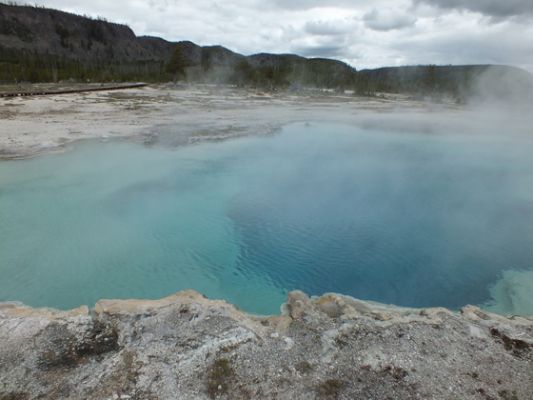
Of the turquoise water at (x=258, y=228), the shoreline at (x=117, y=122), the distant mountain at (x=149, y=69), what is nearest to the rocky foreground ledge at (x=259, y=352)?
the turquoise water at (x=258, y=228)

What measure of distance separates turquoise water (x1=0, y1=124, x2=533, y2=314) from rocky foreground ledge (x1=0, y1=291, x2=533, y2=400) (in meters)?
1.08

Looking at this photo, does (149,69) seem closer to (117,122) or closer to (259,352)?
(117,122)

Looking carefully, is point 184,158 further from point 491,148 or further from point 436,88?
point 436,88

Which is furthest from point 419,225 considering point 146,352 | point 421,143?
point 421,143

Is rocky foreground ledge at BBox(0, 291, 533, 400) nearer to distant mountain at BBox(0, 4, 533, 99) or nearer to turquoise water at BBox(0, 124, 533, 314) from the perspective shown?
turquoise water at BBox(0, 124, 533, 314)

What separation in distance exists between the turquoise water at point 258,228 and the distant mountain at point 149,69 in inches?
1640

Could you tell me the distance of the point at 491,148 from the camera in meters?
15.8

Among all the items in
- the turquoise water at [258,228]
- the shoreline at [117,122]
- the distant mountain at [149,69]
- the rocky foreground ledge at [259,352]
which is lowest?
the turquoise water at [258,228]

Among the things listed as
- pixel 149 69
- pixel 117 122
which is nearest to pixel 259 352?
pixel 117 122

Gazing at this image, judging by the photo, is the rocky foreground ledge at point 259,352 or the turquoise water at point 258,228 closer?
the rocky foreground ledge at point 259,352

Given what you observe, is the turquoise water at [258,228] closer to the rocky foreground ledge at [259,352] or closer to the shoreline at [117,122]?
the rocky foreground ledge at [259,352]

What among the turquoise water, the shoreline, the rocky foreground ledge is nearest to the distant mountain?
the shoreline

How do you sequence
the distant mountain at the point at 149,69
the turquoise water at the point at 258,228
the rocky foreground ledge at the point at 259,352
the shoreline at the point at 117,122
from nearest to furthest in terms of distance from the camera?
the rocky foreground ledge at the point at 259,352 < the turquoise water at the point at 258,228 < the shoreline at the point at 117,122 < the distant mountain at the point at 149,69

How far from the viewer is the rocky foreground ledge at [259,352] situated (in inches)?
124
